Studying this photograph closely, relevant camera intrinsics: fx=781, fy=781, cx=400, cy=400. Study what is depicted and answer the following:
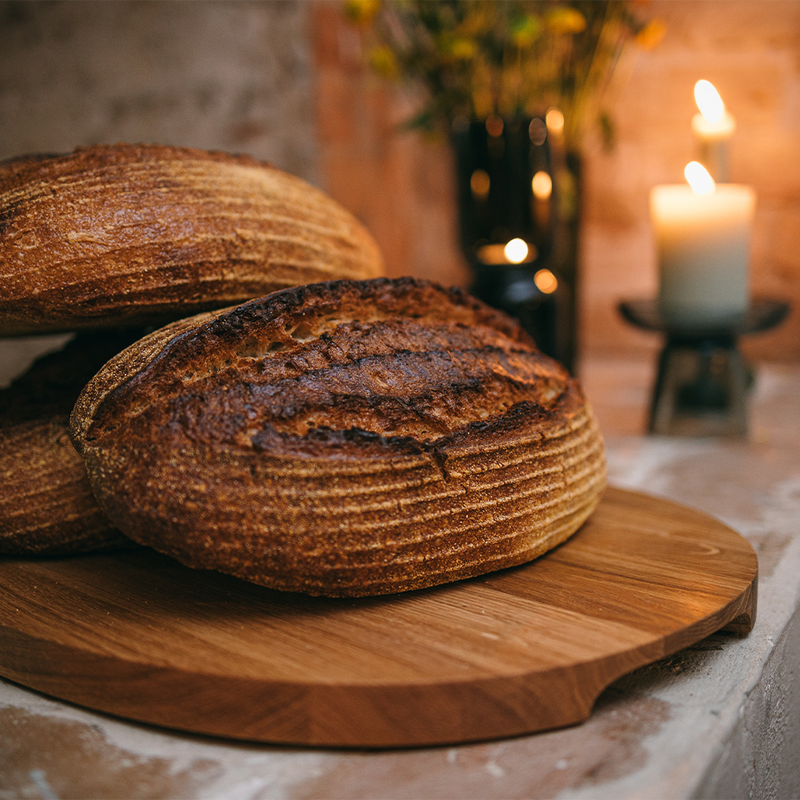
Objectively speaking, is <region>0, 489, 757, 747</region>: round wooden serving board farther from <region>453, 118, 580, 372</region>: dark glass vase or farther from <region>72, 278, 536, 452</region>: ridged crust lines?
<region>453, 118, 580, 372</region>: dark glass vase

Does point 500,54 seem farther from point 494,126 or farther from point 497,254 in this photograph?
point 497,254

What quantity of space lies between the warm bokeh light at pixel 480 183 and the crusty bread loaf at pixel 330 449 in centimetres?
71

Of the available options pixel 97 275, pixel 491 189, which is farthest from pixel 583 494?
pixel 491 189

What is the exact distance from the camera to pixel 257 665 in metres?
0.57

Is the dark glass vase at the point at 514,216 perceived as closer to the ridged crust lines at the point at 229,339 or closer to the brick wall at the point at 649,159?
the brick wall at the point at 649,159

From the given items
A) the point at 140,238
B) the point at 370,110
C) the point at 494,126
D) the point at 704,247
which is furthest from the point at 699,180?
the point at 140,238

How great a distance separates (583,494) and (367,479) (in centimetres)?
26

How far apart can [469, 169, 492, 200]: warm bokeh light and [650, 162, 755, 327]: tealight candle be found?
1.01 ft

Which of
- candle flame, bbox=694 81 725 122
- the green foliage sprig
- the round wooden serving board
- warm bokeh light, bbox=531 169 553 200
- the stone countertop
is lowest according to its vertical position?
the stone countertop

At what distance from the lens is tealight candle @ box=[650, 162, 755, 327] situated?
54.3 inches

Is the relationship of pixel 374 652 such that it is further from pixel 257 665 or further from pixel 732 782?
pixel 732 782

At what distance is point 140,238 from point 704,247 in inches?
40.4

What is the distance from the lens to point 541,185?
1.45 metres

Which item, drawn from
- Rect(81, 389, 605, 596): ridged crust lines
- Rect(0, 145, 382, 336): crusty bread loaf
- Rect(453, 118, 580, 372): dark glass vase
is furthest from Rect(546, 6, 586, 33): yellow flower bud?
Rect(81, 389, 605, 596): ridged crust lines
